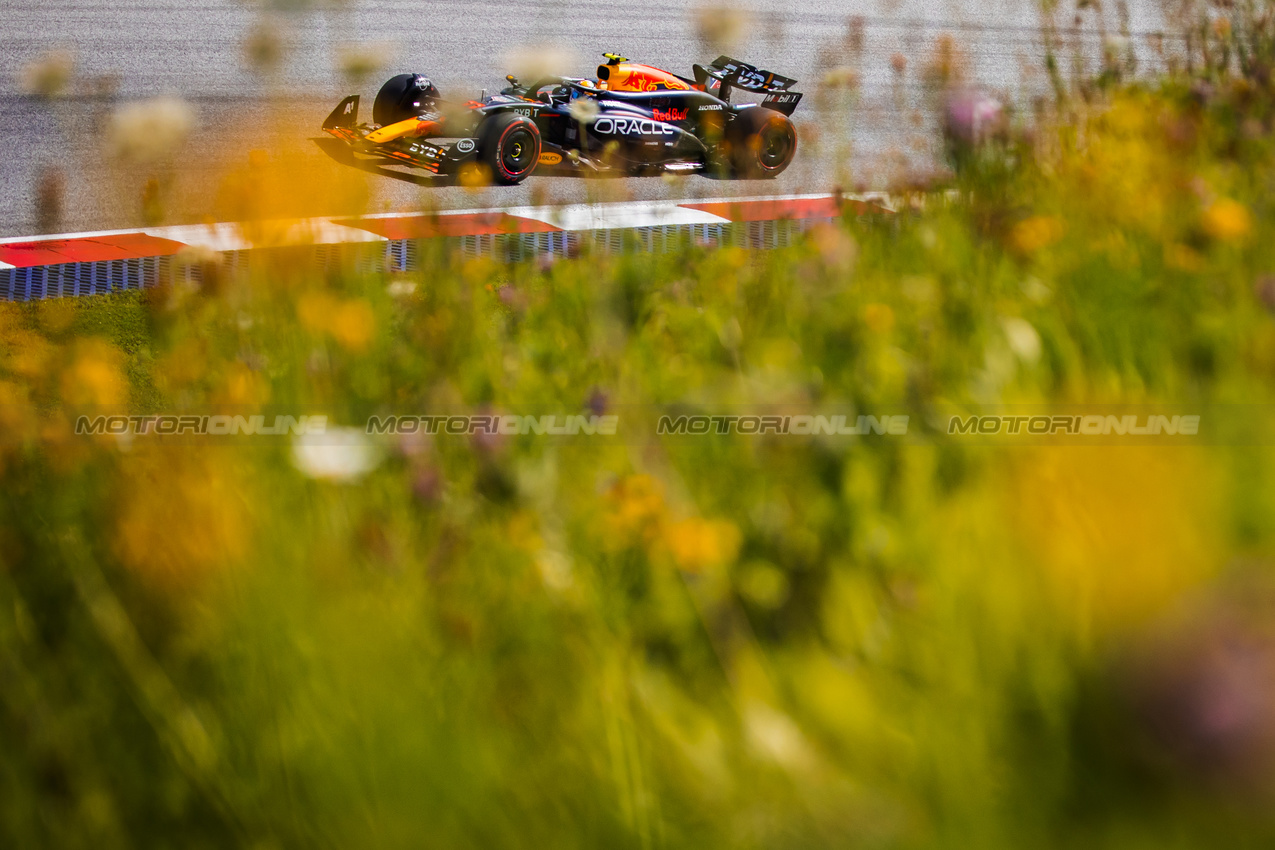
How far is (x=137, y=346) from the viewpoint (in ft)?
12.7

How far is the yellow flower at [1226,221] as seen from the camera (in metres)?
1.89

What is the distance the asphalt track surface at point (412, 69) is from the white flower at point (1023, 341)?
1.16 meters

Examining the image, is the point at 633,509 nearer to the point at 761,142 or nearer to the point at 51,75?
the point at 51,75

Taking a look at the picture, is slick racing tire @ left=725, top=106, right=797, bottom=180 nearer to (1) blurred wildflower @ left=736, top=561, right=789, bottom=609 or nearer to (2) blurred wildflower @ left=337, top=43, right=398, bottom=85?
(2) blurred wildflower @ left=337, top=43, right=398, bottom=85

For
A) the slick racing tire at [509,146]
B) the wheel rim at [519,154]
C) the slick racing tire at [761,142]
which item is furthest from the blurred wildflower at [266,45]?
the slick racing tire at [761,142]

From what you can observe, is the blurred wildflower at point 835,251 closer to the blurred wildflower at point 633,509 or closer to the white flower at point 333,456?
the blurred wildflower at point 633,509

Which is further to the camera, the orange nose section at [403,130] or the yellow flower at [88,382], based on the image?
the orange nose section at [403,130]

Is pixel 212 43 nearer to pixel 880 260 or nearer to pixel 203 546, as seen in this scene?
pixel 880 260

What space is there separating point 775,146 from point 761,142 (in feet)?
0.60

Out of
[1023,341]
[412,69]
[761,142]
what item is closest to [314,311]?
[1023,341]

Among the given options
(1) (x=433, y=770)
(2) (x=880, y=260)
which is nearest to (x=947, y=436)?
(1) (x=433, y=770)

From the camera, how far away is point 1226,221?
1892mm

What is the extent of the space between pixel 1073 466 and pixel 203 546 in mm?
960

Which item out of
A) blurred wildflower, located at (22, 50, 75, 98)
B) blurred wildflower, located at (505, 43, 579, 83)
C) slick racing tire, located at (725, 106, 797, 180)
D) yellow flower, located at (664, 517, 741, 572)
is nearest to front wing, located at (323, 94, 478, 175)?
slick racing tire, located at (725, 106, 797, 180)
